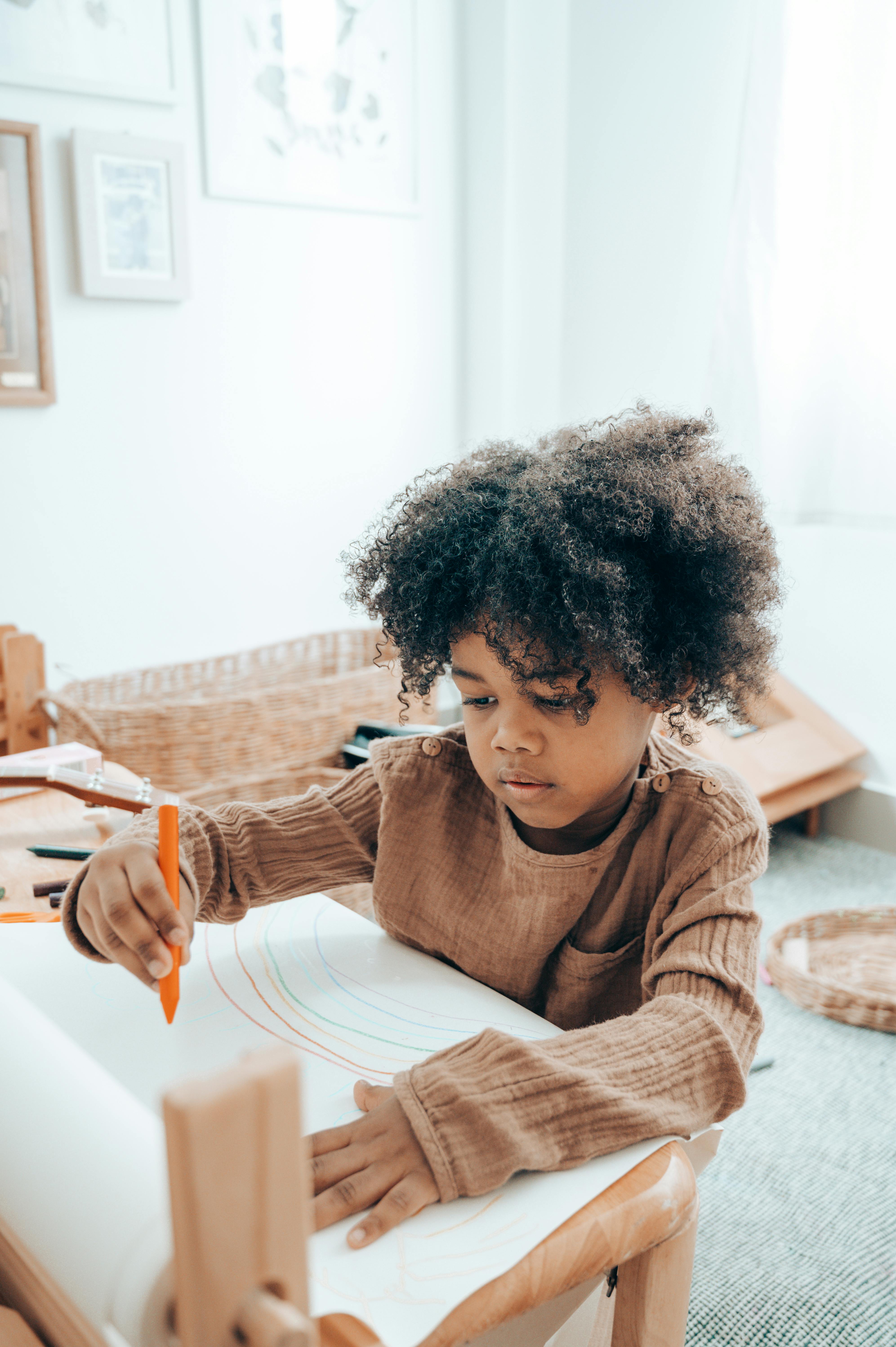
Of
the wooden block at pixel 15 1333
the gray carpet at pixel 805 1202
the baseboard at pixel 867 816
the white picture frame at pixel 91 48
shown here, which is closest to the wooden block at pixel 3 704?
the white picture frame at pixel 91 48

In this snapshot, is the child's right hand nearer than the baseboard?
Yes

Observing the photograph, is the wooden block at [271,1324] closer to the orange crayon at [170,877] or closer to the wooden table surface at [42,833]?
the orange crayon at [170,877]

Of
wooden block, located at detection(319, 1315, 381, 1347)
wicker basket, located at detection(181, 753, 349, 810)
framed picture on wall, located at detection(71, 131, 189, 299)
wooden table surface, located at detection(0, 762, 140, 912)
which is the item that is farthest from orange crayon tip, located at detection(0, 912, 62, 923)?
framed picture on wall, located at detection(71, 131, 189, 299)

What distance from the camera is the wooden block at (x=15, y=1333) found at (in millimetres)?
388

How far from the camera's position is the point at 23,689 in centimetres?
158

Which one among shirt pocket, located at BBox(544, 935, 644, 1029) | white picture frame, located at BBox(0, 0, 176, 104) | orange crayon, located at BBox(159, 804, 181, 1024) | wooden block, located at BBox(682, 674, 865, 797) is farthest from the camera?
wooden block, located at BBox(682, 674, 865, 797)

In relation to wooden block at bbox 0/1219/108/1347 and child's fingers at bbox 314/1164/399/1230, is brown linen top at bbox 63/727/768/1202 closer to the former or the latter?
child's fingers at bbox 314/1164/399/1230

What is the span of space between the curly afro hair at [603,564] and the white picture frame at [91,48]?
1458mm

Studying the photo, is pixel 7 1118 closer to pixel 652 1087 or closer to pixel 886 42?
pixel 652 1087

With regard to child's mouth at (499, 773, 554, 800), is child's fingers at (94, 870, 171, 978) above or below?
below

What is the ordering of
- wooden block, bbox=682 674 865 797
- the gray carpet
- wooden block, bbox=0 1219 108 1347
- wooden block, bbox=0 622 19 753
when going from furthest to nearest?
wooden block, bbox=682 674 865 797 < wooden block, bbox=0 622 19 753 < the gray carpet < wooden block, bbox=0 1219 108 1347

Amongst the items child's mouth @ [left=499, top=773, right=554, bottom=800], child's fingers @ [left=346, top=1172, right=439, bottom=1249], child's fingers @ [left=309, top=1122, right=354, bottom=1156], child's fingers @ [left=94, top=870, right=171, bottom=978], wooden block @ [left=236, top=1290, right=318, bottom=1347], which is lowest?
child's fingers @ [left=346, top=1172, right=439, bottom=1249]

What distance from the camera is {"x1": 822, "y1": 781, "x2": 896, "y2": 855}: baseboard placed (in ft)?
7.20

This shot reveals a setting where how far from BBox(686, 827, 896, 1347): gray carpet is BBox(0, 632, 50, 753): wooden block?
3.83ft
